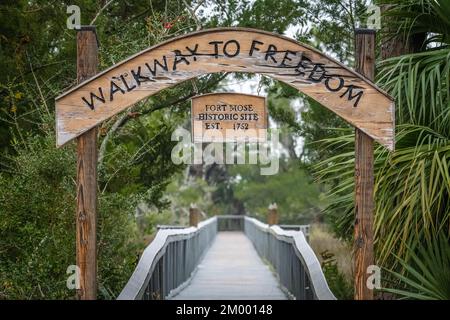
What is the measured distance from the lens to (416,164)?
23.5 feet

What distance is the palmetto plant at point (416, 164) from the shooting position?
690cm

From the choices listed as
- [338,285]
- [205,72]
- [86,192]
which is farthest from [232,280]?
[205,72]

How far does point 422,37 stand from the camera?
900 cm

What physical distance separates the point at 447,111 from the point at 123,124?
4625 mm

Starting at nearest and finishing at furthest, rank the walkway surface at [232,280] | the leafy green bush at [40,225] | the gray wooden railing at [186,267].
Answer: the gray wooden railing at [186,267] → the leafy green bush at [40,225] → the walkway surface at [232,280]

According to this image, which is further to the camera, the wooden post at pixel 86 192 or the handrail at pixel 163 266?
the handrail at pixel 163 266

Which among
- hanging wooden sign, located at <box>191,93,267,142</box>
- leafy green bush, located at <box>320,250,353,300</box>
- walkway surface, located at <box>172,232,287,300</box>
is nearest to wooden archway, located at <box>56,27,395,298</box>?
hanging wooden sign, located at <box>191,93,267,142</box>

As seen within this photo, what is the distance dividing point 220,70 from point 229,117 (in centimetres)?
38

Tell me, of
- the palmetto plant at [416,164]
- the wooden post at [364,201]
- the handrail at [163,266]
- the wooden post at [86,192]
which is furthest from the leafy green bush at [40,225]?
the wooden post at [364,201]

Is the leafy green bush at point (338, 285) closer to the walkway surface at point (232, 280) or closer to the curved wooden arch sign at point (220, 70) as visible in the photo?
the walkway surface at point (232, 280)

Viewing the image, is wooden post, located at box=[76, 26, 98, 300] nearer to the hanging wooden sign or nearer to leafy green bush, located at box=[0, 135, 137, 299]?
the hanging wooden sign

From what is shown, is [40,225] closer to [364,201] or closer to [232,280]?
[364,201]

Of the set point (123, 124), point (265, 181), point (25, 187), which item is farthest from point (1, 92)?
point (265, 181)
